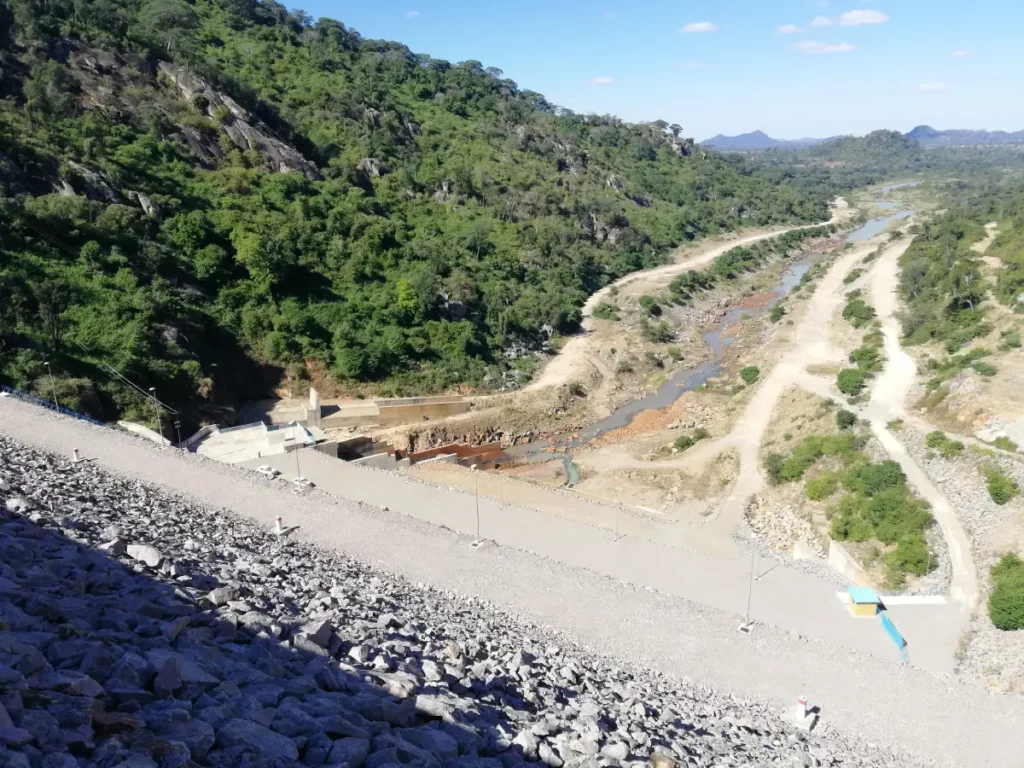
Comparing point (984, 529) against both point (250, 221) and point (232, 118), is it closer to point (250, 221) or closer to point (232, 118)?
point (250, 221)

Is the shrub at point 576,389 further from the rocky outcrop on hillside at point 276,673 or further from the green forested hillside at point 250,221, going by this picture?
the rocky outcrop on hillside at point 276,673

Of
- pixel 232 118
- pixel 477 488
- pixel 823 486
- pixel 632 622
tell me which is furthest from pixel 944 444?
pixel 232 118

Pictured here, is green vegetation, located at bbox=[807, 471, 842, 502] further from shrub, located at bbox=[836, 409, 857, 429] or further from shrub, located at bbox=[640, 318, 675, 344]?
shrub, located at bbox=[640, 318, 675, 344]

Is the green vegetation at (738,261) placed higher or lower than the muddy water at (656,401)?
higher

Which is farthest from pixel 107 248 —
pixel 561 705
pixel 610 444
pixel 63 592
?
pixel 561 705

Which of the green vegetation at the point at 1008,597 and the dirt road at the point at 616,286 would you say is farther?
the dirt road at the point at 616,286

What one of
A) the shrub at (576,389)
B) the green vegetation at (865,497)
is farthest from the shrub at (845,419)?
the shrub at (576,389)

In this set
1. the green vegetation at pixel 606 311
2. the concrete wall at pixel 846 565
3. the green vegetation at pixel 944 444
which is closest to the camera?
the concrete wall at pixel 846 565
